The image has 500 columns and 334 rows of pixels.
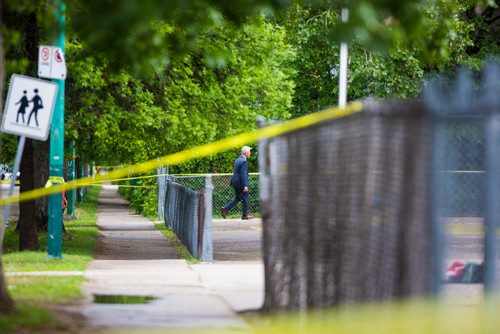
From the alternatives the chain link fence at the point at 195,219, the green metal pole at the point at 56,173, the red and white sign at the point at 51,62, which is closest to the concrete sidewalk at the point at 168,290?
the chain link fence at the point at 195,219

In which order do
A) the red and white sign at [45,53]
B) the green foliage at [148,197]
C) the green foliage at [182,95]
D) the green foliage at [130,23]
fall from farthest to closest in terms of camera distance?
1. the green foliage at [148,197]
2. the green foliage at [182,95]
3. the red and white sign at [45,53]
4. the green foliage at [130,23]

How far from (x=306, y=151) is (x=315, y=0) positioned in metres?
2.60

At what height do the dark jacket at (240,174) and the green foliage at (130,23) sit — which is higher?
the green foliage at (130,23)

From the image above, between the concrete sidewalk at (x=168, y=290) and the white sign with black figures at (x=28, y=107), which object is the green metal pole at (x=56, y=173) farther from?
the white sign with black figures at (x=28, y=107)

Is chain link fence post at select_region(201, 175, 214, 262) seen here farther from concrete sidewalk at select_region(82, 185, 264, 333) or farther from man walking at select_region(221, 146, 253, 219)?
man walking at select_region(221, 146, 253, 219)

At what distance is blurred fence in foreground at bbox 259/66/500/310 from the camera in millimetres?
7734

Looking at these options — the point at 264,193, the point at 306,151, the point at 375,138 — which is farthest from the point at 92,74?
the point at 375,138

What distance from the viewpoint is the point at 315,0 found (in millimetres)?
12000

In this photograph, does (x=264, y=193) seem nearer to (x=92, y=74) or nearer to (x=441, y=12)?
(x=441, y=12)

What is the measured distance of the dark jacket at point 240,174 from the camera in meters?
29.7

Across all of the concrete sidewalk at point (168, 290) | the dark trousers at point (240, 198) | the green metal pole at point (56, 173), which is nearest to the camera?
the concrete sidewalk at point (168, 290)

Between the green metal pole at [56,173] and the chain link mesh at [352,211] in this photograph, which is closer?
the chain link mesh at [352,211]

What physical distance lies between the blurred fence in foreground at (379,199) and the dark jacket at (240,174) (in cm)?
1911

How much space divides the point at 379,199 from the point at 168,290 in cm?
589
